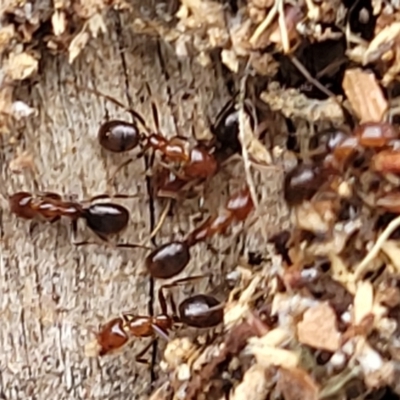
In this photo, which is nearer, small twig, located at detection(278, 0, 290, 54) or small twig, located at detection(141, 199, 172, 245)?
small twig, located at detection(278, 0, 290, 54)

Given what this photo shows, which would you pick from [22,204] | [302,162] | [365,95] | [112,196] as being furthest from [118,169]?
[365,95]

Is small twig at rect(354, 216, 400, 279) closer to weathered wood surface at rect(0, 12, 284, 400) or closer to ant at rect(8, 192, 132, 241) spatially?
weathered wood surface at rect(0, 12, 284, 400)

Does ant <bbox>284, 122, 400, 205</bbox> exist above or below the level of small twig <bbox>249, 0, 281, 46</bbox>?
below

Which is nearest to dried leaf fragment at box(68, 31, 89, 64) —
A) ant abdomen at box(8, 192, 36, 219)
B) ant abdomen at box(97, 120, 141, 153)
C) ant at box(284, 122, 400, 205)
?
ant abdomen at box(97, 120, 141, 153)

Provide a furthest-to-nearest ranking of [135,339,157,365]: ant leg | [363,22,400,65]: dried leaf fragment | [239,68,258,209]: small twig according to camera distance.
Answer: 1. [135,339,157,365]: ant leg
2. [239,68,258,209]: small twig
3. [363,22,400,65]: dried leaf fragment

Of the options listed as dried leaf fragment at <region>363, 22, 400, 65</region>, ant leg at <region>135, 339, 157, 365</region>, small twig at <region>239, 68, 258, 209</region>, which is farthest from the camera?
ant leg at <region>135, 339, 157, 365</region>

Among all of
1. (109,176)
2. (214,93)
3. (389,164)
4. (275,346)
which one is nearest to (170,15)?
(214,93)

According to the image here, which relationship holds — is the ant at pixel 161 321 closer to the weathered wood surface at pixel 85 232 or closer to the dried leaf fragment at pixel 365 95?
the weathered wood surface at pixel 85 232

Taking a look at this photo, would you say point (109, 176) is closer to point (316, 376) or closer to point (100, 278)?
point (100, 278)
